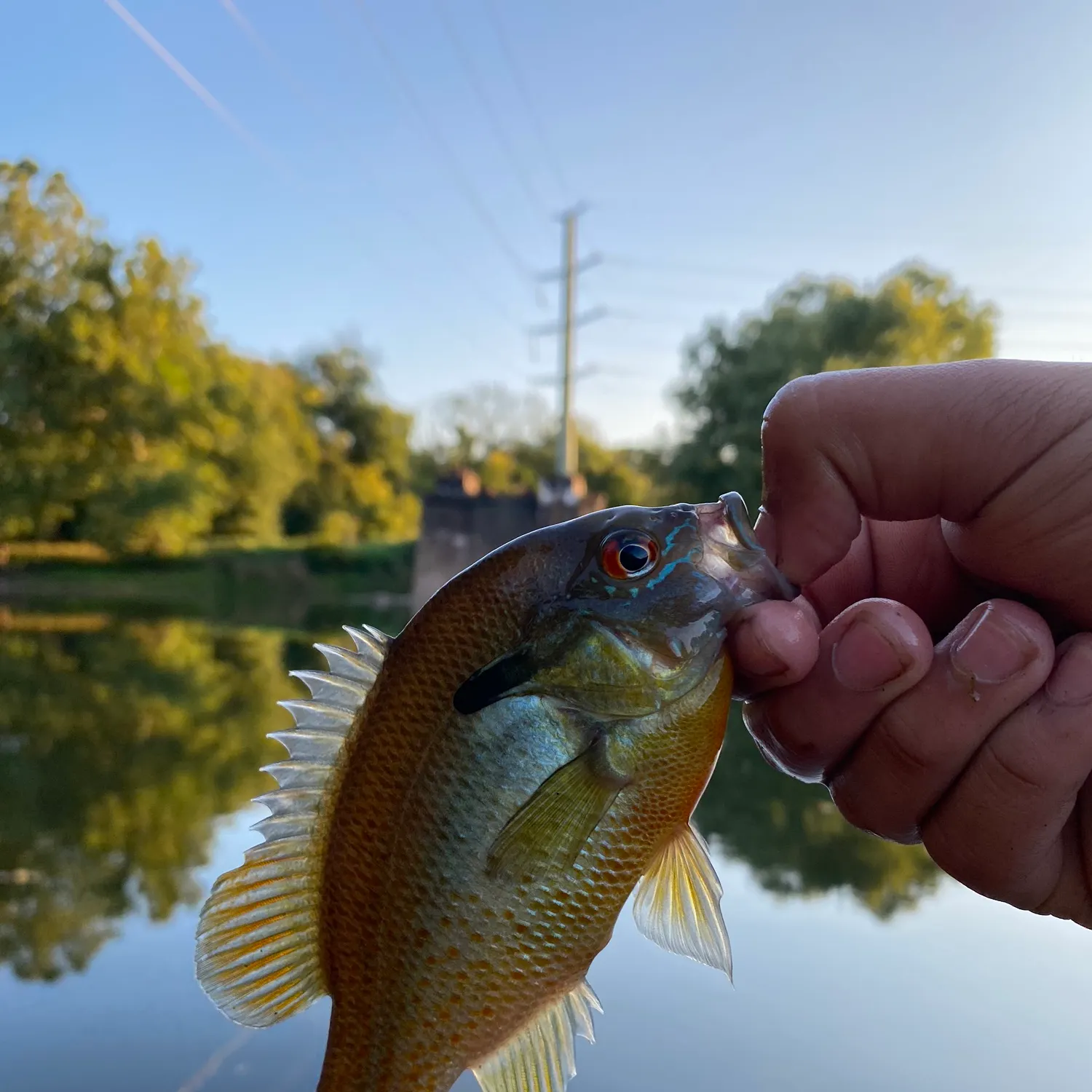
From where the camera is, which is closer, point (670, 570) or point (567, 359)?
point (670, 570)

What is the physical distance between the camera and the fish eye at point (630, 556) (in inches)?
64.7

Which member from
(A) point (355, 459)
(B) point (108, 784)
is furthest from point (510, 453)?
(B) point (108, 784)

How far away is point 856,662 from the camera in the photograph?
1.73 meters

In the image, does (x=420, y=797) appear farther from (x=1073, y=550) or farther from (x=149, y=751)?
(x=149, y=751)

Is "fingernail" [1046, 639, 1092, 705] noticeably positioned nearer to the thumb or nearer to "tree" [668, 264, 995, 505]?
the thumb

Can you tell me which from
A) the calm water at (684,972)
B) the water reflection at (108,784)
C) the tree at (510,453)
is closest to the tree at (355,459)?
the tree at (510,453)

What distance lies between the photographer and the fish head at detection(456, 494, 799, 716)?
1.59 meters

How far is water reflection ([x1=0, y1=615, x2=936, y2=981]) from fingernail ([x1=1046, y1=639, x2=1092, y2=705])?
12.1 feet

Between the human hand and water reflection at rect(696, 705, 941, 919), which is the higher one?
the human hand

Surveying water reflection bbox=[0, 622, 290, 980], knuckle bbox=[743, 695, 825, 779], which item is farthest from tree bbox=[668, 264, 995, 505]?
knuckle bbox=[743, 695, 825, 779]

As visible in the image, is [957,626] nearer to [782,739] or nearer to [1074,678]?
[1074,678]

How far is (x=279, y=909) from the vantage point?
1645mm

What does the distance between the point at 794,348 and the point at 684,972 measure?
27.9 metres

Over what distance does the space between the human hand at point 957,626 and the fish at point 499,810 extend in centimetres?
→ 18
